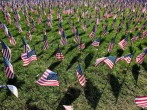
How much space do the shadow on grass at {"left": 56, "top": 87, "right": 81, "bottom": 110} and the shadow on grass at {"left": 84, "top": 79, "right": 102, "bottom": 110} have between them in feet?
2.25

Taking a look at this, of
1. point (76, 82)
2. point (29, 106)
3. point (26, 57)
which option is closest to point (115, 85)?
point (76, 82)

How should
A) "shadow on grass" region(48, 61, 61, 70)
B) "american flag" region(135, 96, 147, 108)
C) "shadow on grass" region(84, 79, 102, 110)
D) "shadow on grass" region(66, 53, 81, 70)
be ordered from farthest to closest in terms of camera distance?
"shadow on grass" region(66, 53, 81, 70) → "shadow on grass" region(48, 61, 61, 70) → "shadow on grass" region(84, 79, 102, 110) → "american flag" region(135, 96, 147, 108)

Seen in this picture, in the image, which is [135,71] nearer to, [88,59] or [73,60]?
[88,59]

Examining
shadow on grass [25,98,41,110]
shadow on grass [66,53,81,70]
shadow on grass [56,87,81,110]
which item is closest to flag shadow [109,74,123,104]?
shadow on grass [56,87,81,110]

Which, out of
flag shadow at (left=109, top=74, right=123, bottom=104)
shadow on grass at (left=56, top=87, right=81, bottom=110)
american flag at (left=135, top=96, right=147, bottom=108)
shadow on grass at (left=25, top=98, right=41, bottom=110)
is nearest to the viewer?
american flag at (left=135, top=96, right=147, bottom=108)

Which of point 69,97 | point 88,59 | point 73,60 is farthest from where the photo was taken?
point 88,59

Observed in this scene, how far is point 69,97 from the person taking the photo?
48.3 feet

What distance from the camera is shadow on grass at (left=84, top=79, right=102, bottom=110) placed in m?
14.4

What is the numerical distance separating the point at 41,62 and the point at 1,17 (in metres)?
16.3

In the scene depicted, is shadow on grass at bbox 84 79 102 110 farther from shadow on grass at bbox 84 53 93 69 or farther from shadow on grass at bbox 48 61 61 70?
shadow on grass at bbox 48 61 61 70

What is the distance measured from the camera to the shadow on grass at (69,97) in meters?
14.2

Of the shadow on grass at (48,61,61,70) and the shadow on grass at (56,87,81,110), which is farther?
the shadow on grass at (48,61,61,70)

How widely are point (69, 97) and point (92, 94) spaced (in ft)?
5.83

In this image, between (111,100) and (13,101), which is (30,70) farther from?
(111,100)
